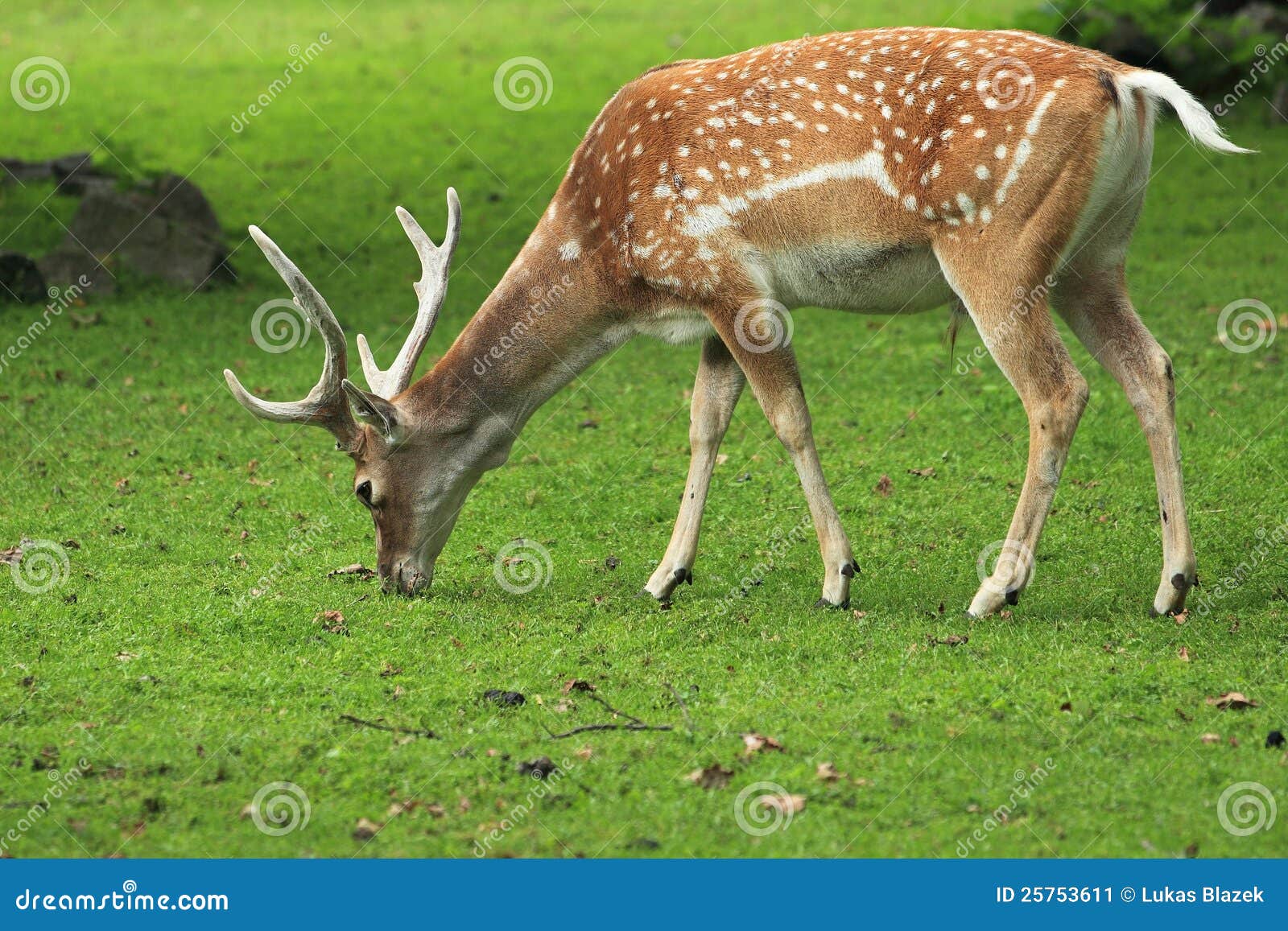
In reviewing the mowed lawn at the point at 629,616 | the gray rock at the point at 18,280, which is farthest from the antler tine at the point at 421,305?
the gray rock at the point at 18,280

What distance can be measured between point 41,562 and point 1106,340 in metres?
5.58

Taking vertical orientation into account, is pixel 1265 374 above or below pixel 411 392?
below

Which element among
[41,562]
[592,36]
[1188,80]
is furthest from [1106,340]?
[592,36]

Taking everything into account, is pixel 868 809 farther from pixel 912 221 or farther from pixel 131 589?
pixel 131 589

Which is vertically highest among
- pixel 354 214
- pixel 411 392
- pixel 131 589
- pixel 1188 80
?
pixel 411 392

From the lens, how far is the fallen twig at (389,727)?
227 inches

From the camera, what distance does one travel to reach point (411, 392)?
7516 millimetres
